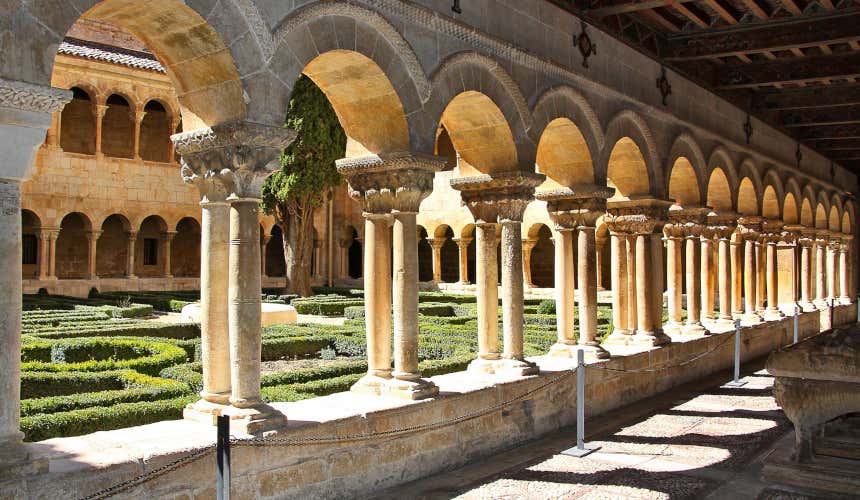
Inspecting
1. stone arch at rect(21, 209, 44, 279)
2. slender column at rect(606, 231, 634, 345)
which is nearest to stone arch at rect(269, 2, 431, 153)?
slender column at rect(606, 231, 634, 345)

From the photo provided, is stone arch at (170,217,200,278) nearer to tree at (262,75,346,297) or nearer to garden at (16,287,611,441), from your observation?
tree at (262,75,346,297)

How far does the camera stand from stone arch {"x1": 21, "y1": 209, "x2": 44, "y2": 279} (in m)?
20.5

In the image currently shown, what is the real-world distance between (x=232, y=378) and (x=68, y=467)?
1162 mm

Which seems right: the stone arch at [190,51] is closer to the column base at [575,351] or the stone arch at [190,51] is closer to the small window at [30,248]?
the column base at [575,351]

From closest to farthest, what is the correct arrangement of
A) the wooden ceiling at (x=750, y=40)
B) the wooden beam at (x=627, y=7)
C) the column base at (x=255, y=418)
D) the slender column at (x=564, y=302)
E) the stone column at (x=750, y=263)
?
the column base at (x=255, y=418)
the wooden beam at (x=627, y=7)
the slender column at (x=564, y=302)
the wooden ceiling at (x=750, y=40)
the stone column at (x=750, y=263)

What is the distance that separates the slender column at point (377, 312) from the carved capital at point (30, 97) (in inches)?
104

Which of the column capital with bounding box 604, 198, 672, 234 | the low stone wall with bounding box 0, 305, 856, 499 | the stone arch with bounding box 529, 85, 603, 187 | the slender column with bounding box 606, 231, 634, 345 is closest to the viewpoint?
the low stone wall with bounding box 0, 305, 856, 499

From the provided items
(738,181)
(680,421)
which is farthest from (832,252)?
(680,421)

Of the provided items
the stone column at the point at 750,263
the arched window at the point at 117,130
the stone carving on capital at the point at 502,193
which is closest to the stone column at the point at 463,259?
the stone column at the point at 750,263

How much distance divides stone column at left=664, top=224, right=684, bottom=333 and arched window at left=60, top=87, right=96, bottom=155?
1828cm

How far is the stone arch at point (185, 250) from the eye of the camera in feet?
84.6

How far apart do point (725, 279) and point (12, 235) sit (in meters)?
11.4

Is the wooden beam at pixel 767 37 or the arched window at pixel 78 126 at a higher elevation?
the arched window at pixel 78 126

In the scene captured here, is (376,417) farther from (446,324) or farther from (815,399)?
(446,324)
